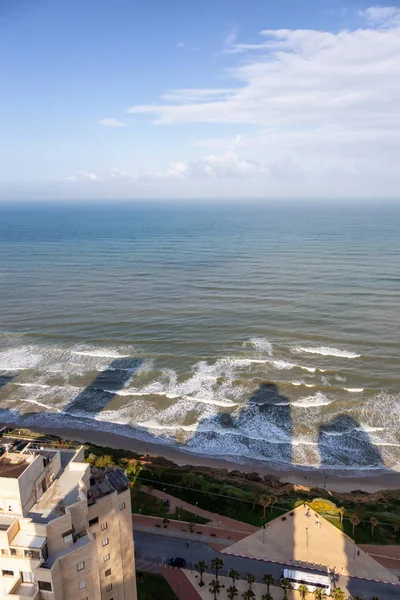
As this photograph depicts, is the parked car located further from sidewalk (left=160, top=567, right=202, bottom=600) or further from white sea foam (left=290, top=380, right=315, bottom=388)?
white sea foam (left=290, top=380, right=315, bottom=388)

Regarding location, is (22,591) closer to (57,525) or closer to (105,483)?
(57,525)

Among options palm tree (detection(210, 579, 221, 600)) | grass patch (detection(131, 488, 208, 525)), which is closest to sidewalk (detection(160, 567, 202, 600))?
palm tree (detection(210, 579, 221, 600))

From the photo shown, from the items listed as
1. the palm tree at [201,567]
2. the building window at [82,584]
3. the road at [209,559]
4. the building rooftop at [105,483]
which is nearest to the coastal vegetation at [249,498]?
the road at [209,559]

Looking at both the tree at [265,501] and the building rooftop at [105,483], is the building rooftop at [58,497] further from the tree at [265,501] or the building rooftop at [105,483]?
the tree at [265,501]

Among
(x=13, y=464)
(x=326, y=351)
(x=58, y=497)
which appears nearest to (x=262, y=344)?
(x=326, y=351)

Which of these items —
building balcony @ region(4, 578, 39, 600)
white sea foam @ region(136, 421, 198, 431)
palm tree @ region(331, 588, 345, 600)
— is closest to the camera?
building balcony @ region(4, 578, 39, 600)

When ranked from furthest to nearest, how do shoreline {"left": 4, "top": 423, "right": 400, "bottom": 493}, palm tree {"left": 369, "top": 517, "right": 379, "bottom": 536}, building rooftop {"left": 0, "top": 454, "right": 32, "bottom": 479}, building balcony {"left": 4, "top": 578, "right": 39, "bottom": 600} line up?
shoreline {"left": 4, "top": 423, "right": 400, "bottom": 493}
palm tree {"left": 369, "top": 517, "right": 379, "bottom": 536}
building rooftop {"left": 0, "top": 454, "right": 32, "bottom": 479}
building balcony {"left": 4, "top": 578, "right": 39, "bottom": 600}

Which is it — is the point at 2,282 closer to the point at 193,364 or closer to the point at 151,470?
the point at 193,364

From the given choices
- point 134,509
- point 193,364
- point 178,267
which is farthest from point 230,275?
point 134,509
